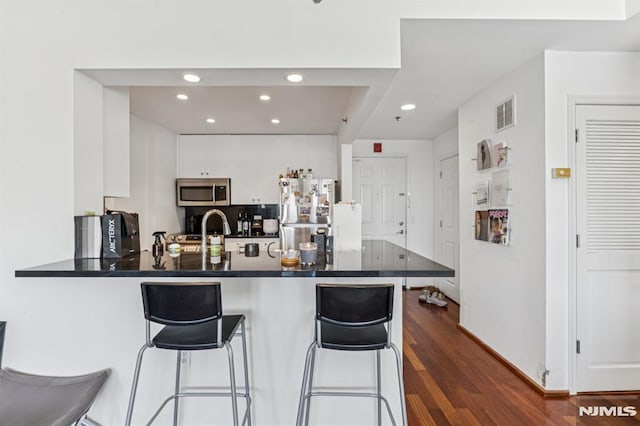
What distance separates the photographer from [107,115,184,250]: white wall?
148 inches

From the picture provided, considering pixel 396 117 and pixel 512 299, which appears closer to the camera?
pixel 512 299

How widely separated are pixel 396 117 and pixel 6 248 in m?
3.60

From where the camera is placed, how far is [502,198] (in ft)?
8.92

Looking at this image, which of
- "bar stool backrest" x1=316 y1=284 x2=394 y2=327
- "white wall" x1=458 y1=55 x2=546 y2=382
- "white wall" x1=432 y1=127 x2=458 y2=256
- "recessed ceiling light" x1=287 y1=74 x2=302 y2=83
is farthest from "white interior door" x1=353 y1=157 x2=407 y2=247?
"bar stool backrest" x1=316 y1=284 x2=394 y2=327

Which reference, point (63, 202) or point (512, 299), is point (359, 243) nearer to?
point (512, 299)

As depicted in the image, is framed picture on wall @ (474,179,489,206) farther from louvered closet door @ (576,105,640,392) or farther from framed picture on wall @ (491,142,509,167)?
louvered closet door @ (576,105,640,392)

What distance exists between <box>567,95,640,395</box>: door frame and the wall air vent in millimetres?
370

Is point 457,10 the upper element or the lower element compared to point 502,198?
upper

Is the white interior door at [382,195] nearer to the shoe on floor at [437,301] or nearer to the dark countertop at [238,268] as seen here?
the shoe on floor at [437,301]

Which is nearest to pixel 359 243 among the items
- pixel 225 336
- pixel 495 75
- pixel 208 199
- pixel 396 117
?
pixel 225 336

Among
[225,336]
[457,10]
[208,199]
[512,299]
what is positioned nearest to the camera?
[225,336]

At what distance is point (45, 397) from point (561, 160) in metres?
→ 3.35

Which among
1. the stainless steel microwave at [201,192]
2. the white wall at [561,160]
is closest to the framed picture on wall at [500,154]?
the white wall at [561,160]

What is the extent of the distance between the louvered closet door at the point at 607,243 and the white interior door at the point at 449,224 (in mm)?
2113
